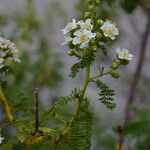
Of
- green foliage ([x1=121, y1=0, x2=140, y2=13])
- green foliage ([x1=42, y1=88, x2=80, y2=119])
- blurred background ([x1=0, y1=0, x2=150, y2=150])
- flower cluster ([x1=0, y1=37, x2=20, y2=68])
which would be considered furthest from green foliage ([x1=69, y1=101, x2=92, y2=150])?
blurred background ([x1=0, y1=0, x2=150, y2=150])

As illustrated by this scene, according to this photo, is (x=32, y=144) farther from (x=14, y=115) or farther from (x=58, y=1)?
(x=58, y=1)

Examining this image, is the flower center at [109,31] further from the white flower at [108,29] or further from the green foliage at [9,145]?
the green foliage at [9,145]

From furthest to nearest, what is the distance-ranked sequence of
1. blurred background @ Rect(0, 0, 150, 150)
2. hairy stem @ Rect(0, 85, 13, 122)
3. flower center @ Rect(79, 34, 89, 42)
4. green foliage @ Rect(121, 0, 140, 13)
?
blurred background @ Rect(0, 0, 150, 150) → green foliage @ Rect(121, 0, 140, 13) → hairy stem @ Rect(0, 85, 13, 122) → flower center @ Rect(79, 34, 89, 42)

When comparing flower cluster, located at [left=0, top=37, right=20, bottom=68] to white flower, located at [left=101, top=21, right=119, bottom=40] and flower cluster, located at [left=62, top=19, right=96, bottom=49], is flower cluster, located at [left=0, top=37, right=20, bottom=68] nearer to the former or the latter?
flower cluster, located at [left=62, top=19, right=96, bottom=49]

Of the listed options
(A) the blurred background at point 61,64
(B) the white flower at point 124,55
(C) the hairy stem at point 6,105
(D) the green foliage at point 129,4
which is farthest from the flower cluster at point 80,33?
(A) the blurred background at point 61,64

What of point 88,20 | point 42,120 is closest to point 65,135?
point 42,120

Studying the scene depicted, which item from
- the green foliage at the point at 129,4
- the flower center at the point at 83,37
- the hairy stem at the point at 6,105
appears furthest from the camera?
the green foliage at the point at 129,4

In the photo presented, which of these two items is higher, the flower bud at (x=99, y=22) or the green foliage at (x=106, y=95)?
the flower bud at (x=99, y=22)
